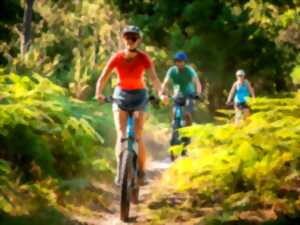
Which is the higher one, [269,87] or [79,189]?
[269,87]

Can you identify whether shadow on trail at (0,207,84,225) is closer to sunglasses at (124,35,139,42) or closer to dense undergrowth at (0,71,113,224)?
Result: dense undergrowth at (0,71,113,224)

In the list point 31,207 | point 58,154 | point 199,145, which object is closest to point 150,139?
point 58,154

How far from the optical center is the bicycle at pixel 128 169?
272 inches

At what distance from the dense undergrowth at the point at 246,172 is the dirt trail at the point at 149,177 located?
0.94 feet

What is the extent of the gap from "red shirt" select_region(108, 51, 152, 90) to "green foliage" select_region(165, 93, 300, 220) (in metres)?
1.04

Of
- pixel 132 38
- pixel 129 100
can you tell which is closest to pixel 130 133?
pixel 129 100

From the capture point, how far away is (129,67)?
7.41 meters

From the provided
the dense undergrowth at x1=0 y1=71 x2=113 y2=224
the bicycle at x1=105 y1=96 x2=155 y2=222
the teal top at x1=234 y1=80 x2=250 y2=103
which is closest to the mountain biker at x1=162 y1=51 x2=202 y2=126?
the dense undergrowth at x1=0 y1=71 x2=113 y2=224

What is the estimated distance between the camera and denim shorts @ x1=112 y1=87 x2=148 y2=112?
7383mm

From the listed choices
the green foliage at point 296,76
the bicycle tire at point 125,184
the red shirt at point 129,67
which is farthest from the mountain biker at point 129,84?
the green foliage at point 296,76

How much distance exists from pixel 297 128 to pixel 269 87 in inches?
543

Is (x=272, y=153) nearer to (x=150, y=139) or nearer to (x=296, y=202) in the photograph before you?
(x=296, y=202)

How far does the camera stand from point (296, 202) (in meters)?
5.95

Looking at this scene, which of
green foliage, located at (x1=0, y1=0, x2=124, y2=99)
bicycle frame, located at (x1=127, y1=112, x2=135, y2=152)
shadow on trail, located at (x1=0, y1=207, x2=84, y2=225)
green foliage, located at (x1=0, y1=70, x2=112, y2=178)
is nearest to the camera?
shadow on trail, located at (x1=0, y1=207, x2=84, y2=225)
